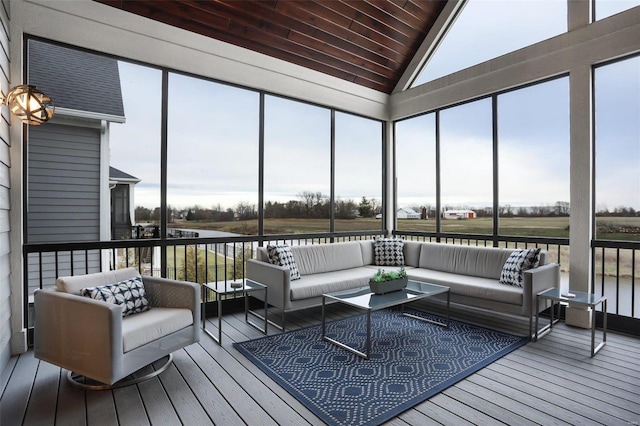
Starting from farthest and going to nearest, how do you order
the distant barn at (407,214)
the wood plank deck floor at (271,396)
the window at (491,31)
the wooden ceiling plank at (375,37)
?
the distant barn at (407,214) → the wooden ceiling plank at (375,37) → the window at (491,31) → the wood plank deck floor at (271,396)

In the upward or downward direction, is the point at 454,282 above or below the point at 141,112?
below

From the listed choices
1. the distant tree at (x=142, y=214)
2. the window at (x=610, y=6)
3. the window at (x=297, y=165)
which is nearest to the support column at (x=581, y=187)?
the window at (x=610, y=6)

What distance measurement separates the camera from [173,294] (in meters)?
2.99

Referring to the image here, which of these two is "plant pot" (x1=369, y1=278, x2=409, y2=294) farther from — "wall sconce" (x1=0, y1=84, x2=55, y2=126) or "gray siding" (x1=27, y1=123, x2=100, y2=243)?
"wall sconce" (x1=0, y1=84, x2=55, y2=126)

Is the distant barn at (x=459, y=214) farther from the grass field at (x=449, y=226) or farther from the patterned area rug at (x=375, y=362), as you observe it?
the patterned area rug at (x=375, y=362)

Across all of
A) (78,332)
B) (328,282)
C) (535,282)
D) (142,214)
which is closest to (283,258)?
(328,282)

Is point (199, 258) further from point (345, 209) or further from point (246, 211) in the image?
point (345, 209)

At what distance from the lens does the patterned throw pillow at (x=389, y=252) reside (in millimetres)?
5109

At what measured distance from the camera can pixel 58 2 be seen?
3184mm

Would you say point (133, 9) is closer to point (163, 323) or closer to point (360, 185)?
point (163, 323)

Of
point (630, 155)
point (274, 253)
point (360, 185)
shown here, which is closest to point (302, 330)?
point (274, 253)

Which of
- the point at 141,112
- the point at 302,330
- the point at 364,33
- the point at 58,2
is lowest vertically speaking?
the point at 302,330

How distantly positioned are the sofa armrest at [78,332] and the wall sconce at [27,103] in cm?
141

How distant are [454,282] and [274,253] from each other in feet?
6.90
